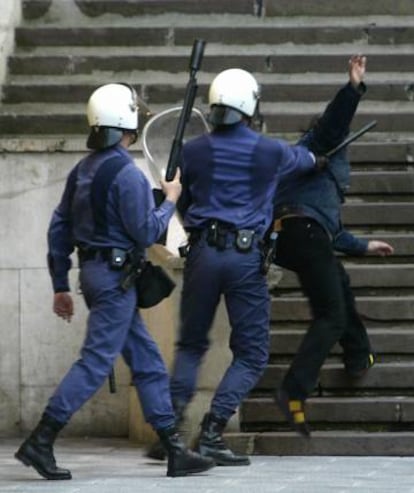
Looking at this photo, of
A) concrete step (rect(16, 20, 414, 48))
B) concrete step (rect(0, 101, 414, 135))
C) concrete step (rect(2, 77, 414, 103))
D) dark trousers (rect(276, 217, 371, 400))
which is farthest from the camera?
concrete step (rect(16, 20, 414, 48))

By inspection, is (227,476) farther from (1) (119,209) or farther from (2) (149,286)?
(1) (119,209)

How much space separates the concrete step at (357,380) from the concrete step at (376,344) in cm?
18

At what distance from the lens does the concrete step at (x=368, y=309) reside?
11266 mm

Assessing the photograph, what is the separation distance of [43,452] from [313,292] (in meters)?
1.92

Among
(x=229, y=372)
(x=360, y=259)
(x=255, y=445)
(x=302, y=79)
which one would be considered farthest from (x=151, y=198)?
(x=302, y=79)

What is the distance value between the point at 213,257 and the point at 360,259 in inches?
90.6

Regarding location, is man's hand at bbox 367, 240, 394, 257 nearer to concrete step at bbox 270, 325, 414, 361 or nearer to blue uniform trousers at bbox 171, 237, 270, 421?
concrete step at bbox 270, 325, 414, 361

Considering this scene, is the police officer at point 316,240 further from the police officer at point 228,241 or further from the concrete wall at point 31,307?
the concrete wall at point 31,307

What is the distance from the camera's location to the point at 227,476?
30.7 ft

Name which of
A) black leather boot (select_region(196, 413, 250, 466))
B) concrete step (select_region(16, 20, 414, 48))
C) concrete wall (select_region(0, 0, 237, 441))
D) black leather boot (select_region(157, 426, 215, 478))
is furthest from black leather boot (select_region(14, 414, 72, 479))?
concrete step (select_region(16, 20, 414, 48))

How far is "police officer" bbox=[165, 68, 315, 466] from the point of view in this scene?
9.71 metres

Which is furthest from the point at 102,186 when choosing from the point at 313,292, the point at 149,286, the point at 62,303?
the point at 313,292

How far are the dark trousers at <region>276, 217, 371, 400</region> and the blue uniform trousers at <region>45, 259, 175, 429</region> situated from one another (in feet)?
3.61

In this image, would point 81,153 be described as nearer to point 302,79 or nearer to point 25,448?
point 302,79
